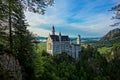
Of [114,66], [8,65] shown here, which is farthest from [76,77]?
[8,65]

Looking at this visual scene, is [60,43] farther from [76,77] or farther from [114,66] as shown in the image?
[76,77]

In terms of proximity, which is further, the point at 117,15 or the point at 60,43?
the point at 60,43

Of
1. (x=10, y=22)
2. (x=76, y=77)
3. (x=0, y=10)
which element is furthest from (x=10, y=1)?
(x=76, y=77)

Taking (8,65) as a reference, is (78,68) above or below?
below

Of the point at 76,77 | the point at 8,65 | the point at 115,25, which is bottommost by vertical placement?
the point at 76,77

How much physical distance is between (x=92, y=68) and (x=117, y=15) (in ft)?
347

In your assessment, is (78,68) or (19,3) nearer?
(19,3)

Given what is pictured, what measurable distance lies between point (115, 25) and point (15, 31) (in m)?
16.6

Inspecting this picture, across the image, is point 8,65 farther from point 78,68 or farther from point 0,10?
point 78,68

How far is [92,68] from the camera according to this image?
123 m

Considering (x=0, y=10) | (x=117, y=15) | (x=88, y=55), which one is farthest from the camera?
(x=88, y=55)

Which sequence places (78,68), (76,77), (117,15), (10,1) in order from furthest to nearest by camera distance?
(78,68)
(76,77)
(117,15)
(10,1)

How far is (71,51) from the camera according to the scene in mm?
149500

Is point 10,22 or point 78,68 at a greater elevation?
point 10,22
